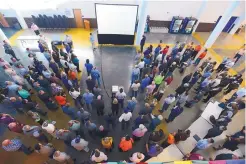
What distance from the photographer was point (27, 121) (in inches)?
257

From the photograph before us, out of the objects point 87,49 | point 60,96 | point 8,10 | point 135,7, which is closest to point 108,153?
point 60,96

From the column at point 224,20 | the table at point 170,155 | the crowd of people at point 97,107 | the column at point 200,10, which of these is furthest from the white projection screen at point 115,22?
the table at point 170,155

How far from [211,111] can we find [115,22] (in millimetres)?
7812

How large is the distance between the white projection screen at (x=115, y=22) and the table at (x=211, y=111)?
6893 mm

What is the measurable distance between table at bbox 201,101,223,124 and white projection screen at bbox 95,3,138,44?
689 centimetres

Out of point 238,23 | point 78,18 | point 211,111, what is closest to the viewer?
point 211,111

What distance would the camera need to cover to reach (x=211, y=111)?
6.90m

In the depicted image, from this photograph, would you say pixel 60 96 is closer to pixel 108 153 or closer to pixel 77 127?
pixel 77 127

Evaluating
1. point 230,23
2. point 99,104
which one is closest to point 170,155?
point 99,104

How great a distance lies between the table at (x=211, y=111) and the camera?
6746 millimetres

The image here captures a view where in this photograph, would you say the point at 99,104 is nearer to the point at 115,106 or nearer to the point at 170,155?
the point at 115,106

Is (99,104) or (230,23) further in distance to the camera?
(230,23)

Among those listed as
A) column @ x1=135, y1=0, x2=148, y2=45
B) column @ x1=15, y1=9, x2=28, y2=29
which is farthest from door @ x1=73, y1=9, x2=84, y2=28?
column @ x1=135, y1=0, x2=148, y2=45

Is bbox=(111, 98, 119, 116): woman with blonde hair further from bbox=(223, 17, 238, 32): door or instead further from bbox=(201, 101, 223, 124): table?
bbox=(223, 17, 238, 32): door
